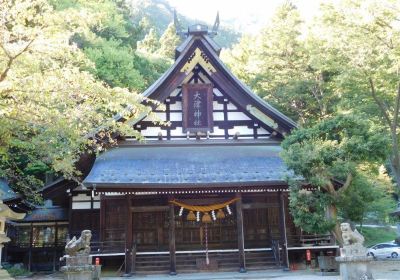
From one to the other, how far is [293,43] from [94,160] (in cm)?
1651

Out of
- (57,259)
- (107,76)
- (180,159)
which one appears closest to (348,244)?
(180,159)

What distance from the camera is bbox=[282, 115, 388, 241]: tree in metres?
12.3

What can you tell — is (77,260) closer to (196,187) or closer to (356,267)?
(196,187)

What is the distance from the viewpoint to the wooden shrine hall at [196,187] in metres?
14.6

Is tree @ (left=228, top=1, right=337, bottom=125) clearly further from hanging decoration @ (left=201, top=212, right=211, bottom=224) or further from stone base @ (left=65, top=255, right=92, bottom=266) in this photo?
stone base @ (left=65, top=255, right=92, bottom=266)

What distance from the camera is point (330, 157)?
12.4 meters

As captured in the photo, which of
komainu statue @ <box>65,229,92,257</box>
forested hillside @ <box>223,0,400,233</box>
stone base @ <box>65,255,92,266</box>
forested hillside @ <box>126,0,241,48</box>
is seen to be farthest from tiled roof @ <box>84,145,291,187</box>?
forested hillside @ <box>126,0,241,48</box>

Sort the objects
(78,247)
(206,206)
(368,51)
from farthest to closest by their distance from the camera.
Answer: (368,51) < (206,206) < (78,247)

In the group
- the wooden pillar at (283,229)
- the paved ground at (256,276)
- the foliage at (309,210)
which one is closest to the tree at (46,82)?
the paved ground at (256,276)

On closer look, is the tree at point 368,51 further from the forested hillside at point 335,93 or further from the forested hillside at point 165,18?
the forested hillside at point 165,18

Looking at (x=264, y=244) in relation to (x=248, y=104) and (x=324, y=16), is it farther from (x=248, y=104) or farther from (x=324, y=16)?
(x=324, y=16)

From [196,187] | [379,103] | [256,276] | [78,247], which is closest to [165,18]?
[379,103]

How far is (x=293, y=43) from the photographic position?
89.5ft

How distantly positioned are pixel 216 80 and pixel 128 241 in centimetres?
766
